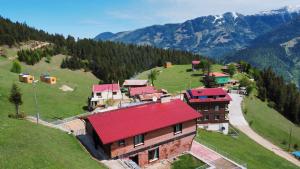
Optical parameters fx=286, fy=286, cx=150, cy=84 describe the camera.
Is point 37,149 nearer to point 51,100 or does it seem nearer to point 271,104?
point 51,100

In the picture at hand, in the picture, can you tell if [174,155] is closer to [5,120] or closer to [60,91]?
[5,120]

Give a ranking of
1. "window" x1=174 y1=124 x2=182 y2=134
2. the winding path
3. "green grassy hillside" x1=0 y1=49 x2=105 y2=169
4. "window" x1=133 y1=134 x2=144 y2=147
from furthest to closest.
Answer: the winding path
"window" x1=174 y1=124 x2=182 y2=134
"window" x1=133 y1=134 x2=144 y2=147
"green grassy hillside" x1=0 y1=49 x2=105 y2=169

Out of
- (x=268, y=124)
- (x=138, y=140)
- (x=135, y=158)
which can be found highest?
(x=138, y=140)

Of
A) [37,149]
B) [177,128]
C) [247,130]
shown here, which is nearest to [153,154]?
[177,128]

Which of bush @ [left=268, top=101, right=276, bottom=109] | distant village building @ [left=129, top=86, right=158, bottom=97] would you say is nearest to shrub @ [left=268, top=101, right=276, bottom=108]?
bush @ [left=268, top=101, right=276, bottom=109]

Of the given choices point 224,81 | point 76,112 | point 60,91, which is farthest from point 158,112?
point 224,81

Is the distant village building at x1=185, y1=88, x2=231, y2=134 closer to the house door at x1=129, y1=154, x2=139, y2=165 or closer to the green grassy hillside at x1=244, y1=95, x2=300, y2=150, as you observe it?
the green grassy hillside at x1=244, y1=95, x2=300, y2=150
